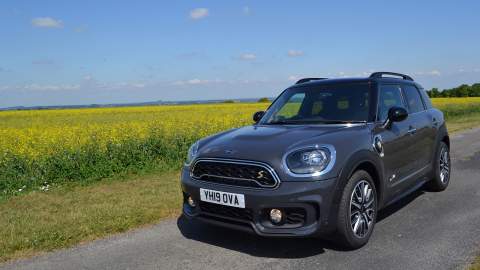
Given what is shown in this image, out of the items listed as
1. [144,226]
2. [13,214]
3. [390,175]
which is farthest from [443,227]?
[13,214]

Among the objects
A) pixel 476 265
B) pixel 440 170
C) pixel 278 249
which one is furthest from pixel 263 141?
pixel 440 170

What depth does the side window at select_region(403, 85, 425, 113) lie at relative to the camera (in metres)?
5.84

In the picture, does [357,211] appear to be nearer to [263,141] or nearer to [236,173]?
[263,141]

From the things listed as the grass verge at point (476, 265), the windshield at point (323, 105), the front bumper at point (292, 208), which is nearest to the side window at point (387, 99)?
the windshield at point (323, 105)

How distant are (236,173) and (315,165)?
712mm

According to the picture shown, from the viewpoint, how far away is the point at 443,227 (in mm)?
4852

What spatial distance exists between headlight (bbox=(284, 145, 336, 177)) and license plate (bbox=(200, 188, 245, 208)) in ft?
1.69

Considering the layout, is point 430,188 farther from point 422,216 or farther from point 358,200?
point 358,200

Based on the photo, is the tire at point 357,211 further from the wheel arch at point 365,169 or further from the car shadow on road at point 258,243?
the car shadow on road at point 258,243

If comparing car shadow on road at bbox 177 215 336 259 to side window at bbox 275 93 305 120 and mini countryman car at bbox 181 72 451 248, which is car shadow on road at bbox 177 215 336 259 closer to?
mini countryman car at bbox 181 72 451 248

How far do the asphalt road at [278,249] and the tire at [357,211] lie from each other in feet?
0.42

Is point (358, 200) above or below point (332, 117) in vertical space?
below

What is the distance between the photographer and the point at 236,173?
4.02 m

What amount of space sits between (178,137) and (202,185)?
20.9 feet
